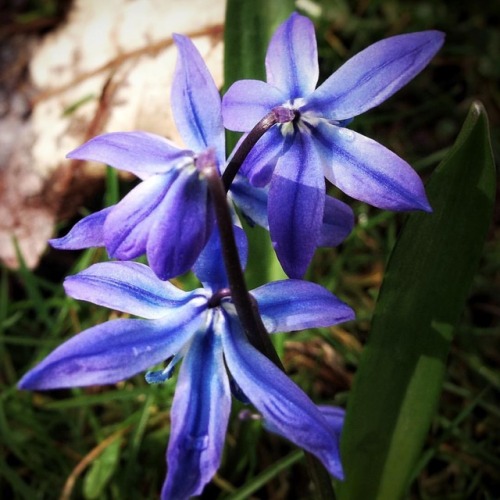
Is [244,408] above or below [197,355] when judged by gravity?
below

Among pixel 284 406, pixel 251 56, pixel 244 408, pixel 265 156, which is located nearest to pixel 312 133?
pixel 265 156

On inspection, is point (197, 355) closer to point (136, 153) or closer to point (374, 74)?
point (136, 153)

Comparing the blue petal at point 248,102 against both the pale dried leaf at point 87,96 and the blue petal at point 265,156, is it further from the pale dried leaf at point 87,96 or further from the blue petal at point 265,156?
the pale dried leaf at point 87,96

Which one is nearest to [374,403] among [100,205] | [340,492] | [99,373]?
[340,492]

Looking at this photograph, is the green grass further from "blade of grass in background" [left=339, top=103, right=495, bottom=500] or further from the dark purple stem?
the dark purple stem

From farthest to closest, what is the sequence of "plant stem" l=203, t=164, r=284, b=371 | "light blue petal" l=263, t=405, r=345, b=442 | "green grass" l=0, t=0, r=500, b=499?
"green grass" l=0, t=0, r=500, b=499
"light blue petal" l=263, t=405, r=345, b=442
"plant stem" l=203, t=164, r=284, b=371

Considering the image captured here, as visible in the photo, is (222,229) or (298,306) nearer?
(222,229)

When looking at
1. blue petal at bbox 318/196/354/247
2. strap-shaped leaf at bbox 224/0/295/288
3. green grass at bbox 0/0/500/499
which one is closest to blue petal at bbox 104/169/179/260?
blue petal at bbox 318/196/354/247

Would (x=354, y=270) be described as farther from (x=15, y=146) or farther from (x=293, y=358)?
(x=15, y=146)
